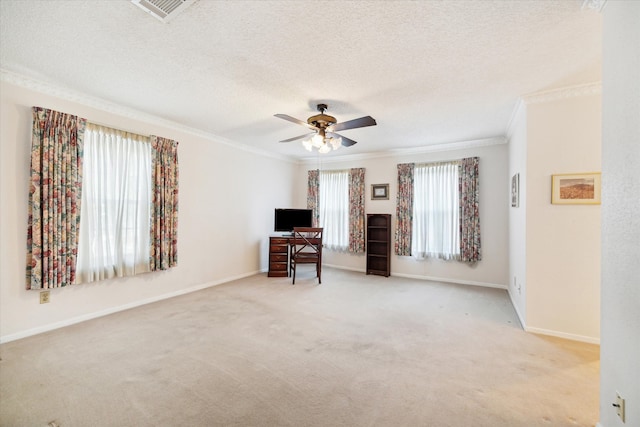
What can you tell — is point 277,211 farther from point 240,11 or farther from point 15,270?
point 240,11

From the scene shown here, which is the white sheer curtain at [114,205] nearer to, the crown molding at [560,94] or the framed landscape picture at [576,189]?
the crown molding at [560,94]

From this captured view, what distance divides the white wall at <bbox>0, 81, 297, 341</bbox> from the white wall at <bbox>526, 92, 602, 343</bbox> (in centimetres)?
458

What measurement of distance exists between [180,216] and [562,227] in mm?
4993

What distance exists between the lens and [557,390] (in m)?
1.96

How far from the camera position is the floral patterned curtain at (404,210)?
17.6 feet

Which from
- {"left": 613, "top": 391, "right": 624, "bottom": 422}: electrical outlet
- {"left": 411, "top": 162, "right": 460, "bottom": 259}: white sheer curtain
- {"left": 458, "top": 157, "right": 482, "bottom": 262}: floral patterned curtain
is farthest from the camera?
{"left": 411, "top": 162, "right": 460, "bottom": 259}: white sheer curtain

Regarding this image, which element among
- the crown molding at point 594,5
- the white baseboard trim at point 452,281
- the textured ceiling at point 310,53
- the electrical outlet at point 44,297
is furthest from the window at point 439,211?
the electrical outlet at point 44,297

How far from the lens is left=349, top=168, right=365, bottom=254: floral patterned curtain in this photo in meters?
5.89

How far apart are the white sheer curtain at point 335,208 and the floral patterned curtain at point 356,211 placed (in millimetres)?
187

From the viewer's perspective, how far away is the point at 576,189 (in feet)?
8.96

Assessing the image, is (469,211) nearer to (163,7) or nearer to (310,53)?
(310,53)

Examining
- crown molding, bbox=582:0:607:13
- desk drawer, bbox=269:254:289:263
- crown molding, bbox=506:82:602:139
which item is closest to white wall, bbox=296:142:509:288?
crown molding, bbox=506:82:602:139

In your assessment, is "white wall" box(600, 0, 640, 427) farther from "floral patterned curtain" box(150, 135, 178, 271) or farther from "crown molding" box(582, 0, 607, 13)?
"floral patterned curtain" box(150, 135, 178, 271)

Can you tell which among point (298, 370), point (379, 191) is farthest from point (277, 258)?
point (298, 370)
